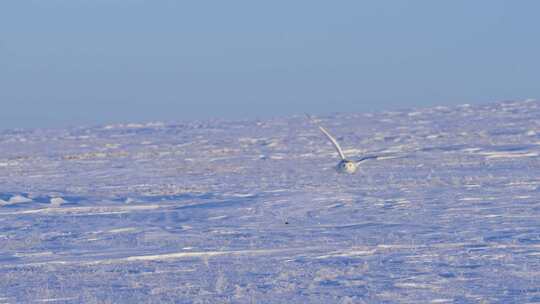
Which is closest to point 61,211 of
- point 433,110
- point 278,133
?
point 278,133

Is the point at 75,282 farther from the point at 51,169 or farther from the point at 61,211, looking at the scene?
the point at 51,169

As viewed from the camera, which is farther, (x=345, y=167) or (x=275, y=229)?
(x=345, y=167)

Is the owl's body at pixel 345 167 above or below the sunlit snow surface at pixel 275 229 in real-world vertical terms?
above

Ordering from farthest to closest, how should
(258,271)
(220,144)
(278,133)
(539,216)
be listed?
1. (278,133)
2. (220,144)
3. (539,216)
4. (258,271)

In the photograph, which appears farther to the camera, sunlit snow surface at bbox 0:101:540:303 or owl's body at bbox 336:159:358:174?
owl's body at bbox 336:159:358:174

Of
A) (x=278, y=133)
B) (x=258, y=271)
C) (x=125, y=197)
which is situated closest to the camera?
(x=258, y=271)

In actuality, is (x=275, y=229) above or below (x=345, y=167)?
below

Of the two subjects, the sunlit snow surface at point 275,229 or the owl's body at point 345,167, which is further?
the owl's body at point 345,167

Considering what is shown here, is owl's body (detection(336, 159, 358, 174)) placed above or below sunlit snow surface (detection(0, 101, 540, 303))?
above
